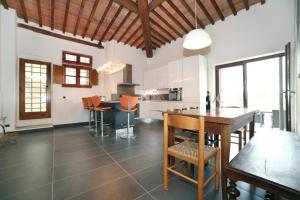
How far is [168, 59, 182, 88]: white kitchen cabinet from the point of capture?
5.05 m

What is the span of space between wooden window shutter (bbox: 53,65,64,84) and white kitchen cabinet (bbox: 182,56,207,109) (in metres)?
4.46

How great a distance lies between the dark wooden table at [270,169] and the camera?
2.29 feet

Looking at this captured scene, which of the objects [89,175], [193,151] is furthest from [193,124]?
[89,175]

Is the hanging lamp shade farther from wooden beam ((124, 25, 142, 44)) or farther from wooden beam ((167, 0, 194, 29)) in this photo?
wooden beam ((124, 25, 142, 44))

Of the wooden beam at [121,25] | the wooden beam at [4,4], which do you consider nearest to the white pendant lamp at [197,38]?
the wooden beam at [121,25]

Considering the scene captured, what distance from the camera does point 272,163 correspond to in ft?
2.97

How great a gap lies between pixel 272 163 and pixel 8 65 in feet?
18.9

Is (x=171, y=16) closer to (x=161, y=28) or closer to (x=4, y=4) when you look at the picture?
(x=161, y=28)

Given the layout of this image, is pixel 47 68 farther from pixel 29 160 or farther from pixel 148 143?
pixel 148 143

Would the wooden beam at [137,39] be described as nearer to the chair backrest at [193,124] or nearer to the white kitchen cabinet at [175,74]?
the white kitchen cabinet at [175,74]

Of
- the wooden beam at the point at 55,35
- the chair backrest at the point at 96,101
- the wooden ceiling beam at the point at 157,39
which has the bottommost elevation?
the chair backrest at the point at 96,101

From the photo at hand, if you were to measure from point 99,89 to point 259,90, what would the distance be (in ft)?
18.9

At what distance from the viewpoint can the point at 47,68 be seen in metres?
4.64

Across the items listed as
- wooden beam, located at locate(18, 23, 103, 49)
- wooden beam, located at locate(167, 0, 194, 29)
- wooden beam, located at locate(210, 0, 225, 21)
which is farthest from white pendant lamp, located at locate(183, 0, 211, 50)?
wooden beam, located at locate(18, 23, 103, 49)
